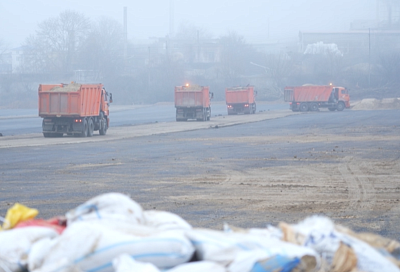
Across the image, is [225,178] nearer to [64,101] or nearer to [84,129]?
[84,129]

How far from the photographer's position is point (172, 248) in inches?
131

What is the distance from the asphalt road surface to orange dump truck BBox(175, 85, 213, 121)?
67.0 ft

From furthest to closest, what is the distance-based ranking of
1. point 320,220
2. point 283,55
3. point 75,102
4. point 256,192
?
point 283,55, point 75,102, point 256,192, point 320,220

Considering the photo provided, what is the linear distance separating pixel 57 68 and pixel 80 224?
4112 inches

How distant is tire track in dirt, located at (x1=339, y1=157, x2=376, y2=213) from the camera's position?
10.2 meters

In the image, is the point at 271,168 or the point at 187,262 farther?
the point at 271,168

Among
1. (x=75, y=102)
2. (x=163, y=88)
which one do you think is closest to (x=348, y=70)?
(x=163, y=88)

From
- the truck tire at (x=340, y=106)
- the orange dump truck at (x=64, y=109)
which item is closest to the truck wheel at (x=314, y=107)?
the truck tire at (x=340, y=106)

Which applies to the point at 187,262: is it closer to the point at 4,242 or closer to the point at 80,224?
the point at 80,224

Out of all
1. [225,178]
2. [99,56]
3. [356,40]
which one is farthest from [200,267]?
[356,40]

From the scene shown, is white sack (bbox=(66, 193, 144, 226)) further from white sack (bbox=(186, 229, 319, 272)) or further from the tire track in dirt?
the tire track in dirt

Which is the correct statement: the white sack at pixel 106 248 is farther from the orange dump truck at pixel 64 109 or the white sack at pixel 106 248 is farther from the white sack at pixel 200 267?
the orange dump truck at pixel 64 109

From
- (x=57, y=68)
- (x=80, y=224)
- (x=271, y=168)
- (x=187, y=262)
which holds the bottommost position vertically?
(x=271, y=168)

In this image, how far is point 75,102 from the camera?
96.0ft
